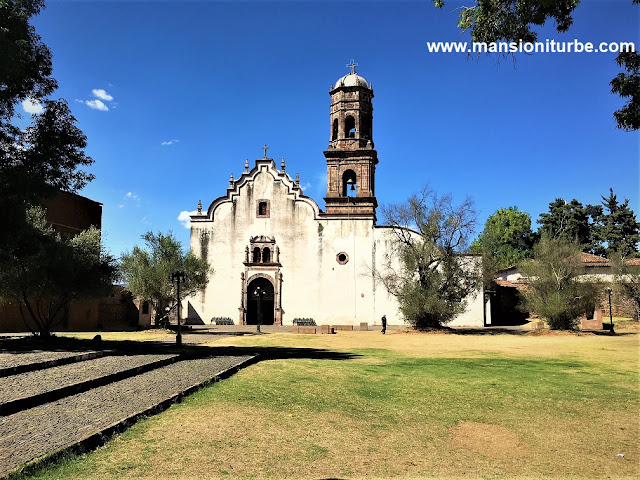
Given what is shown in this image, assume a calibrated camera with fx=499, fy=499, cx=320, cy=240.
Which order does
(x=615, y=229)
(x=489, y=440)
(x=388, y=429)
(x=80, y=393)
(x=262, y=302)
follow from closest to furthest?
1. (x=489, y=440)
2. (x=388, y=429)
3. (x=80, y=393)
4. (x=262, y=302)
5. (x=615, y=229)

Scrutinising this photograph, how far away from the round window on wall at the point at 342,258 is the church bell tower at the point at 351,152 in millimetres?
3079

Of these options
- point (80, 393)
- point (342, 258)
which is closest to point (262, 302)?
point (342, 258)

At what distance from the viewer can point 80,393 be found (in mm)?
8852

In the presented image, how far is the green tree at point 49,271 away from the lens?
1797 centimetres

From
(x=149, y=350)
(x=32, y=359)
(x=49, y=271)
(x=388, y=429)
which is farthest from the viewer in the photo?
(x=49, y=271)

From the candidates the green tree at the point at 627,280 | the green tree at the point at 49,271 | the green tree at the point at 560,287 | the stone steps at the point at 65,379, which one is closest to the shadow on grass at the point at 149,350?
the stone steps at the point at 65,379

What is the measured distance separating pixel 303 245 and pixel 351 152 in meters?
8.12

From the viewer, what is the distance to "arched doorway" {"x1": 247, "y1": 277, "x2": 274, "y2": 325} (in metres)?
37.8

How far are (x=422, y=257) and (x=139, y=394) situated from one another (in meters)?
24.3

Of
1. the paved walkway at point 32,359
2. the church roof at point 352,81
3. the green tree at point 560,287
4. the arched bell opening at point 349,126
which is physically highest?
the church roof at point 352,81

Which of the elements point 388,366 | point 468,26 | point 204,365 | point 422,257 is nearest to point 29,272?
point 204,365

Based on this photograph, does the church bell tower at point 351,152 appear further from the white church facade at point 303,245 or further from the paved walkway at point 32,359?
the paved walkway at point 32,359

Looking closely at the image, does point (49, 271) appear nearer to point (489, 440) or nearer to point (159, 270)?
point (159, 270)

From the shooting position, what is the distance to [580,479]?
5.24m
